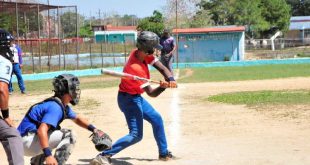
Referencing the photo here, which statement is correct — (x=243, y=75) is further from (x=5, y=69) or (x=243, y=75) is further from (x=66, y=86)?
(x=5, y=69)

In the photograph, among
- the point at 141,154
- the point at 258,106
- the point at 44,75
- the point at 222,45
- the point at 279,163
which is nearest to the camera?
the point at 279,163

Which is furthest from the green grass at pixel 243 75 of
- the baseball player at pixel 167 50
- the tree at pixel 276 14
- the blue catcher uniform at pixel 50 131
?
the tree at pixel 276 14

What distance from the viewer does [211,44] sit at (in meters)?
40.5

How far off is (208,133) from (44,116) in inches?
170

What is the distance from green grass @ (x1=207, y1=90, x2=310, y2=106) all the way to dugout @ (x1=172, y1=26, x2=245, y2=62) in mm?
24968

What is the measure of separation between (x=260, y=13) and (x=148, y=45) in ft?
190

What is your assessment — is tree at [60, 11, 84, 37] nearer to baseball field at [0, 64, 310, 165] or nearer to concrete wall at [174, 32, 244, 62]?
concrete wall at [174, 32, 244, 62]

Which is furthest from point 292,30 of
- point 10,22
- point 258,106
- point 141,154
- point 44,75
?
point 141,154

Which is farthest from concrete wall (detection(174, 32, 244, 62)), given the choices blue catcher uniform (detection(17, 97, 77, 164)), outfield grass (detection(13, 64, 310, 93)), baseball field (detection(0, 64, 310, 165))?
blue catcher uniform (detection(17, 97, 77, 164))

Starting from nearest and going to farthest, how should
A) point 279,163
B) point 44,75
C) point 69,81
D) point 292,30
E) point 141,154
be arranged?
point 69,81 → point 279,163 → point 141,154 → point 44,75 → point 292,30

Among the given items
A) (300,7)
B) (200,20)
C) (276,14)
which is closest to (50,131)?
(200,20)

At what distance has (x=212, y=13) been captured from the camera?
63.8 m

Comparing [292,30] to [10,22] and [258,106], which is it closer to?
[10,22]

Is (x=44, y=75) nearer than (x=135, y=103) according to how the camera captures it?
No
